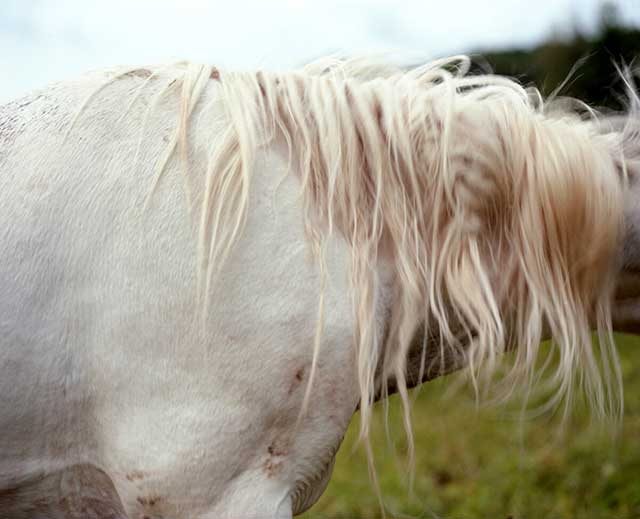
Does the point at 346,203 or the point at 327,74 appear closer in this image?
the point at 346,203

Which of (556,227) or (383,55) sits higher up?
(383,55)

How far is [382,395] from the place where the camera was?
1.53m

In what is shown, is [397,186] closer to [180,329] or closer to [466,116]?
[466,116]

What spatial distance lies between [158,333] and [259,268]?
178mm

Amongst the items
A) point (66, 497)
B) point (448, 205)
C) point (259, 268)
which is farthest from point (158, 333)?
point (448, 205)

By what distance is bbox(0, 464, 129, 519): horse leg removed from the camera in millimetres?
1506

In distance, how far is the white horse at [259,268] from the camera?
138 cm

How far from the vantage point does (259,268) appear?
54.8 inches

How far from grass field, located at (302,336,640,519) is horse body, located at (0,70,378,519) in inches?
59.1

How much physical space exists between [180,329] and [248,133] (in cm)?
32

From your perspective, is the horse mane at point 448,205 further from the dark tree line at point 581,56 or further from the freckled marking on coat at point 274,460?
the dark tree line at point 581,56

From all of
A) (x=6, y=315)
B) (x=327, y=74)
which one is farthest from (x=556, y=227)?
(x=6, y=315)

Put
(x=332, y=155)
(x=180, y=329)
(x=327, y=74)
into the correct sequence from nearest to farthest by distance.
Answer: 1. (x=180, y=329)
2. (x=332, y=155)
3. (x=327, y=74)

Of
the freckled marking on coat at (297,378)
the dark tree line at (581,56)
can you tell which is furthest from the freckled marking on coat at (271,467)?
the dark tree line at (581,56)
